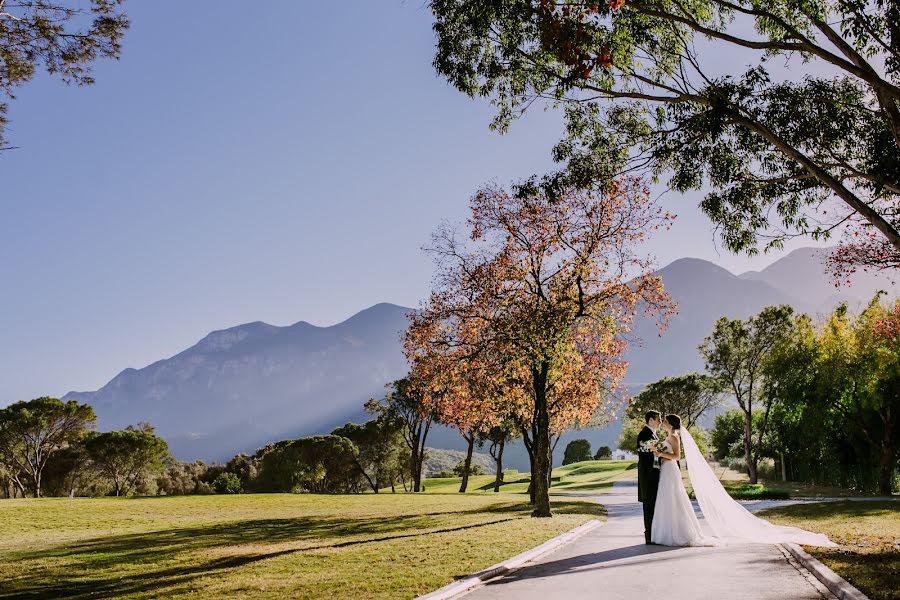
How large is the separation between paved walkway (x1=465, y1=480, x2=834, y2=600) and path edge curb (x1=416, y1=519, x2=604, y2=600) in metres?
0.19

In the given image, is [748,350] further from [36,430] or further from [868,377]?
[36,430]

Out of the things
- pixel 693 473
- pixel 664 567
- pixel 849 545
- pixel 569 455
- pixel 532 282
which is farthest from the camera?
pixel 569 455

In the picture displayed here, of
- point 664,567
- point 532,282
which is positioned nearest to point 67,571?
point 664,567

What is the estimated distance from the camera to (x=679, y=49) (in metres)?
15.6

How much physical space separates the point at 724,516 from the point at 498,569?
608 cm

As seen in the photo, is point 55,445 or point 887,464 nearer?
point 887,464

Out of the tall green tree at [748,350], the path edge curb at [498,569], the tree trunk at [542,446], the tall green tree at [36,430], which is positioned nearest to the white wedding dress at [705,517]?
the path edge curb at [498,569]

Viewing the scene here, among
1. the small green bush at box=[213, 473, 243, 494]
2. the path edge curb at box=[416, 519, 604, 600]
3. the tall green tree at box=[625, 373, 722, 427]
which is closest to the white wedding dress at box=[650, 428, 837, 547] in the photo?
the path edge curb at box=[416, 519, 604, 600]

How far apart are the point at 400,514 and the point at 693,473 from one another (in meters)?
17.0

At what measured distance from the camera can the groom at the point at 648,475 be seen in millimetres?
14047

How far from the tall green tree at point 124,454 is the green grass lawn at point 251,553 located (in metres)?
39.2

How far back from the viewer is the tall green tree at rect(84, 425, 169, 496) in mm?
64875

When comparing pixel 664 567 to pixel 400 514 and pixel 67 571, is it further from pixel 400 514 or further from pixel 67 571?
pixel 400 514

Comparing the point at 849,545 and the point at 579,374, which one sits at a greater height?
the point at 579,374
